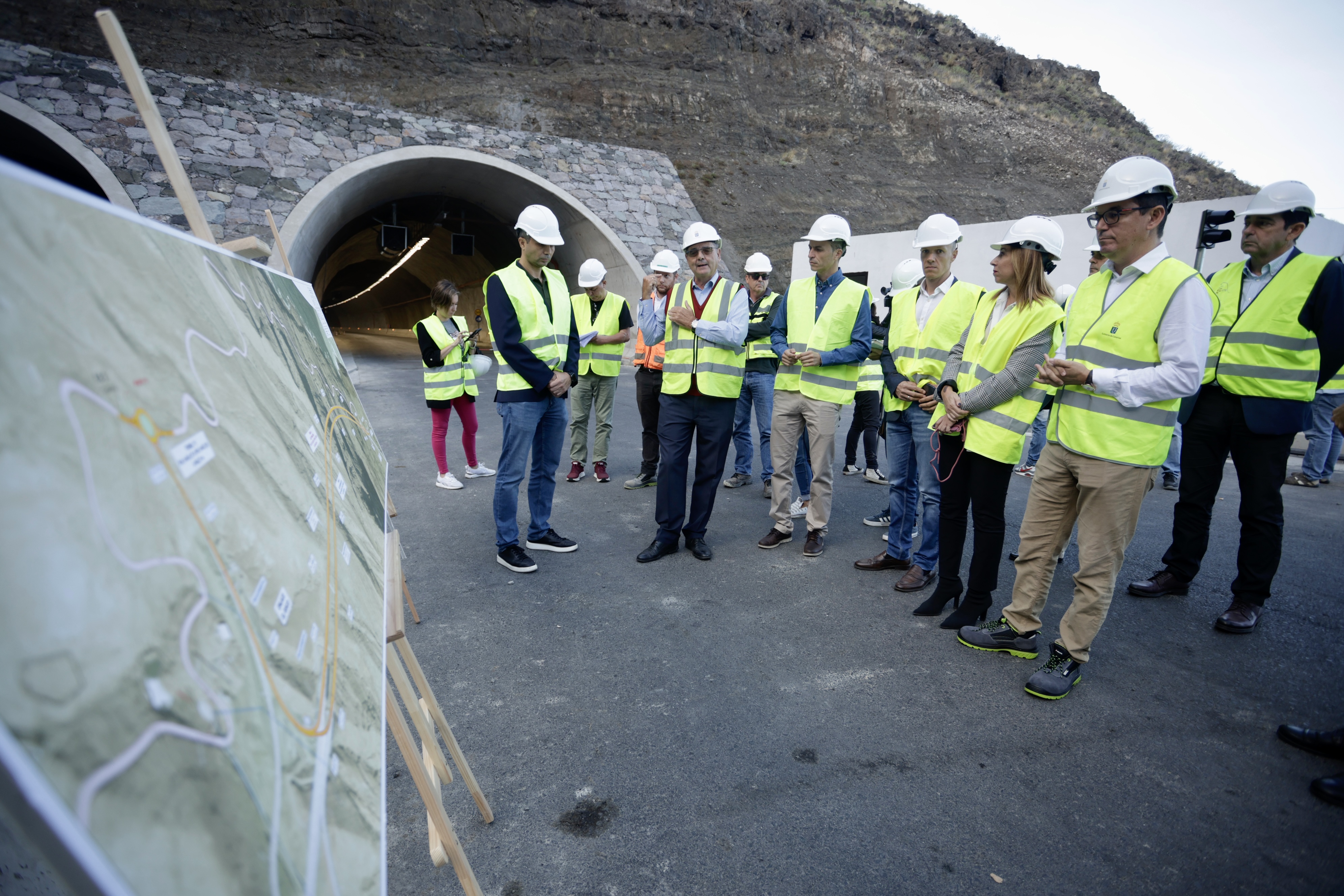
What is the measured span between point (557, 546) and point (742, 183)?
22134mm

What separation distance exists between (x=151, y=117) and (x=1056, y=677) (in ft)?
12.6

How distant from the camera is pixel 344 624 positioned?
1.17 m

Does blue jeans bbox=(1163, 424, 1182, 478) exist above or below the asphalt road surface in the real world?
above

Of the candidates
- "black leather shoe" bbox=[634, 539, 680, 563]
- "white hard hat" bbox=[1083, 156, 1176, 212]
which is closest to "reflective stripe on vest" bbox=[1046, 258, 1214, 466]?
"white hard hat" bbox=[1083, 156, 1176, 212]

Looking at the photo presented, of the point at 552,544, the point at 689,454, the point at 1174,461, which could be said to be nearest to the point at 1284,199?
the point at 689,454

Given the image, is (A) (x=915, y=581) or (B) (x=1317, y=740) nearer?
(B) (x=1317, y=740)

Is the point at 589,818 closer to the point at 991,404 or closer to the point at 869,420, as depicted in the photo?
the point at 991,404

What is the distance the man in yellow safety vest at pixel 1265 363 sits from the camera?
3.46 m

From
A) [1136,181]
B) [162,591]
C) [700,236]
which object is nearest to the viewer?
[162,591]

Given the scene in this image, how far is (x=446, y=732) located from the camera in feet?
6.63

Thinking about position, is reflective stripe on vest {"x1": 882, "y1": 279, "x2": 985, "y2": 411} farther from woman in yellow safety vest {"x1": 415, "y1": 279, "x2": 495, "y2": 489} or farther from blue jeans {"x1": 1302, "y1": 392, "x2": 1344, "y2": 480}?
blue jeans {"x1": 1302, "y1": 392, "x2": 1344, "y2": 480}

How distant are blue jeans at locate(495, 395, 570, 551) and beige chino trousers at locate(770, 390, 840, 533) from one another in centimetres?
154

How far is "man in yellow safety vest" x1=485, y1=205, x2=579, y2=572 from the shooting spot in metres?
3.96

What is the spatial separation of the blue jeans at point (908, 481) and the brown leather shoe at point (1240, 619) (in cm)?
150
